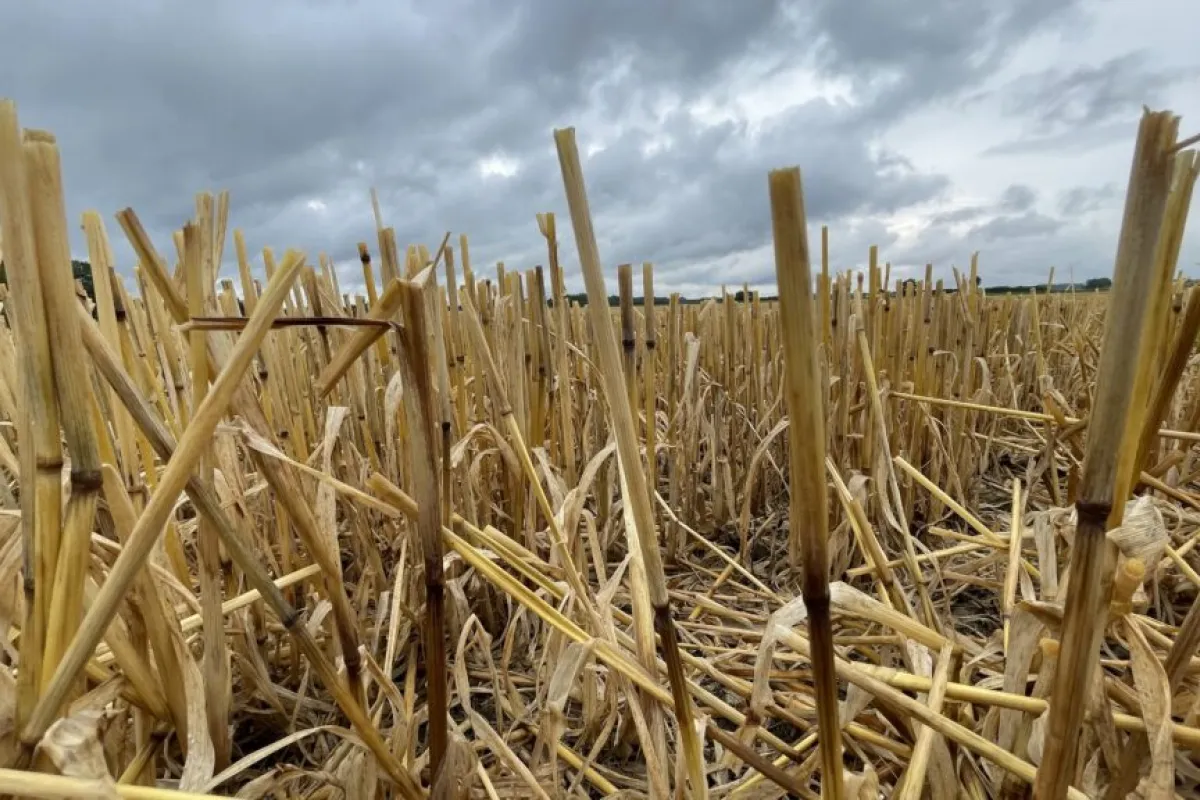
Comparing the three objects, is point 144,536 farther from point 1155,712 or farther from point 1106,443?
point 1155,712

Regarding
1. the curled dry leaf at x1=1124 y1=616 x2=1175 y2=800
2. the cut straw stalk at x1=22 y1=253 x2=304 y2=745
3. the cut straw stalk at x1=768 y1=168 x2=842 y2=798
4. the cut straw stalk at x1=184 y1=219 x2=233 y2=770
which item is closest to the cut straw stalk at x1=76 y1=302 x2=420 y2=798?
the cut straw stalk at x1=22 y1=253 x2=304 y2=745

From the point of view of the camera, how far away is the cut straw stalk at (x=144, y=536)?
0.36 metres

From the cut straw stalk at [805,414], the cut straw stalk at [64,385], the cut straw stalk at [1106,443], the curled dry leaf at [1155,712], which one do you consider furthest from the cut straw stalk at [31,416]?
the curled dry leaf at [1155,712]

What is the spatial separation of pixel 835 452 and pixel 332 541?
1302 mm

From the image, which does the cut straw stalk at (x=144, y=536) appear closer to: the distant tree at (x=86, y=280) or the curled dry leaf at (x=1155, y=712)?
the distant tree at (x=86, y=280)

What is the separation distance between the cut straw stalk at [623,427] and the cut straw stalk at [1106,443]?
0.74 ft

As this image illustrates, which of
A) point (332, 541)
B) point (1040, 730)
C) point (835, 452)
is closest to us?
point (1040, 730)

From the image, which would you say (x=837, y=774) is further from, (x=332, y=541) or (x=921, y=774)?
(x=332, y=541)

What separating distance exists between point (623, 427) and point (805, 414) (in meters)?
0.13

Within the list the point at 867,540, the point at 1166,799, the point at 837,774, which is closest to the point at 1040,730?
the point at 1166,799

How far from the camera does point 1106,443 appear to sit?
1.04 ft

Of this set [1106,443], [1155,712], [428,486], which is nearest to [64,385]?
[428,486]

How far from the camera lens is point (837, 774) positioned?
0.41 meters

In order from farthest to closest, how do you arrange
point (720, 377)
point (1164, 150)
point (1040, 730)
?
point (720, 377) → point (1040, 730) → point (1164, 150)
